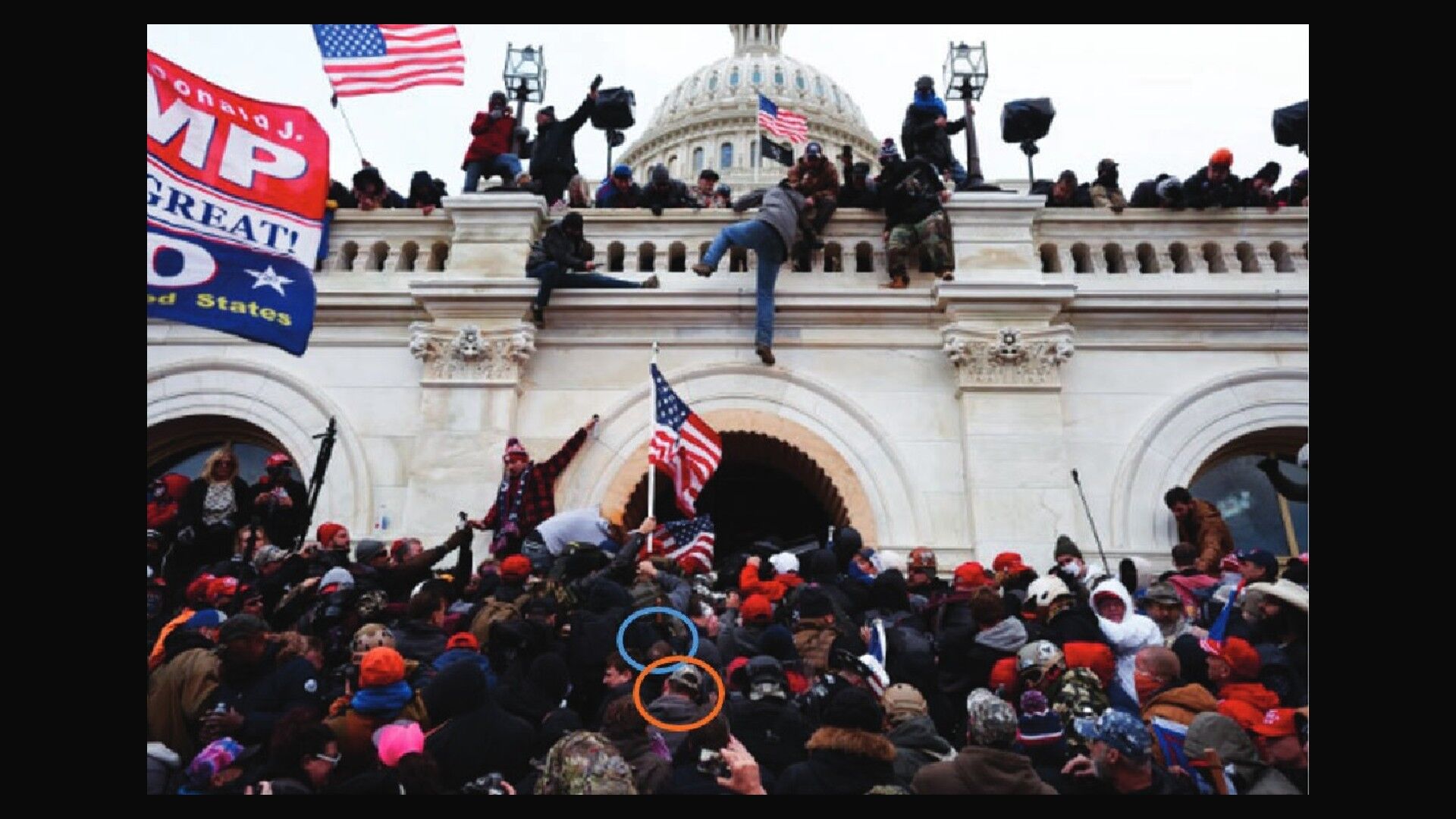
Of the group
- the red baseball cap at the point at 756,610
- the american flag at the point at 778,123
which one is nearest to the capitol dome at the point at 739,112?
the american flag at the point at 778,123

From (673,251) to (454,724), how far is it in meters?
8.54

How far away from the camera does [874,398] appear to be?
11.5m

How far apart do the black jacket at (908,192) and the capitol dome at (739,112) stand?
53.4 meters

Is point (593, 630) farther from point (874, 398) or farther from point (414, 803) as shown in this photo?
point (874, 398)

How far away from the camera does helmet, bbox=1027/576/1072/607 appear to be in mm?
7051

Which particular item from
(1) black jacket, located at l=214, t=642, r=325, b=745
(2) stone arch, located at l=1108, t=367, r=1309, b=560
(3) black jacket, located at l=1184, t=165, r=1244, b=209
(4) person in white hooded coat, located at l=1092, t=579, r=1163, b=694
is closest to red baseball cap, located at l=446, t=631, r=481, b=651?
(1) black jacket, located at l=214, t=642, r=325, b=745

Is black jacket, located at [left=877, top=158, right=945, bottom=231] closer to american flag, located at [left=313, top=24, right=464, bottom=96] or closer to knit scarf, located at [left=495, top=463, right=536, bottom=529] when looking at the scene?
knit scarf, located at [left=495, top=463, right=536, bottom=529]

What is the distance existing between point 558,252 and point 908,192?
4.45 m

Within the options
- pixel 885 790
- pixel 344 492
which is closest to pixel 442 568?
pixel 344 492

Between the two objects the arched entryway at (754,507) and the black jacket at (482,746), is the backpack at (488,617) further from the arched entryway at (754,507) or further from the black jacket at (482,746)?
the arched entryway at (754,507)

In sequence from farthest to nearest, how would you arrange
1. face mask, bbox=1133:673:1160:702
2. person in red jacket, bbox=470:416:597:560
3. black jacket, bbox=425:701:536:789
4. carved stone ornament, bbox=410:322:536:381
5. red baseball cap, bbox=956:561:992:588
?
1. carved stone ornament, bbox=410:322:536:381
2. person in red jacket, bbox=470:416:597:560
3. red baseball cap, bbox=956:561:992:588
4. face mask, bbox=1133:673:1160:702
5. black jacket, bbox=425:701:536:789

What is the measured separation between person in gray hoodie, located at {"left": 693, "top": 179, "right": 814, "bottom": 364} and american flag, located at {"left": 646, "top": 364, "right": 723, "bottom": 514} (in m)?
1.61

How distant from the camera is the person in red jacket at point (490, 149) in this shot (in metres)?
13.4

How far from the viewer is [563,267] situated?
1164 cm
